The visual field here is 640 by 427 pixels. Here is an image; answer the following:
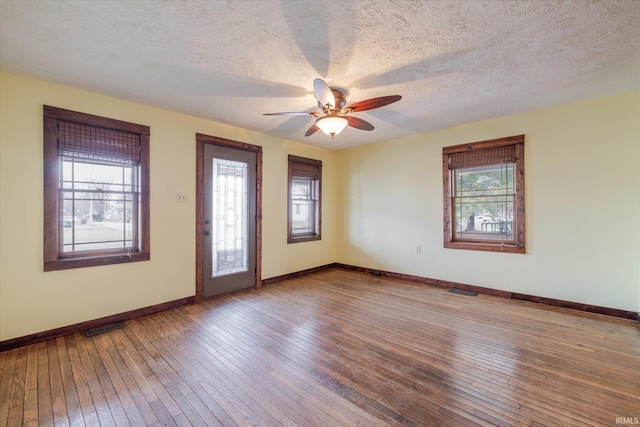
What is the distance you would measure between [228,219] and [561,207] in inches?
185

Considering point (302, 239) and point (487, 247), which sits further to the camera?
point (302, 239)

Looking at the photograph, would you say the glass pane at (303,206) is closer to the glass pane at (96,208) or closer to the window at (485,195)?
the window at (485,195)

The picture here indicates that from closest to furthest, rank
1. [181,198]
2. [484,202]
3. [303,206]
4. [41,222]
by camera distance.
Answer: [41,222]
[181,198]
[484,202]
[303,206]

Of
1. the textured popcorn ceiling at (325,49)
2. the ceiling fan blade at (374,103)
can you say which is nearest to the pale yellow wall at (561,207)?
the textured popcorn ceiling at (325,49)

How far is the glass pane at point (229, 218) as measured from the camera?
419 cm

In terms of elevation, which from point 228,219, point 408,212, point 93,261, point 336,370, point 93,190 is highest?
point 93,190

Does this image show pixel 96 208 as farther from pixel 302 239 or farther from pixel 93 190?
pixel 302 239

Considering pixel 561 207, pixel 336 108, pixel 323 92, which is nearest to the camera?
pixel 323 92

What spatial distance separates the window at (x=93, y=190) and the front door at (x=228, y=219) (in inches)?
32.2

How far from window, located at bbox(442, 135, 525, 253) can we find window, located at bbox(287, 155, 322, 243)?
2461 mm

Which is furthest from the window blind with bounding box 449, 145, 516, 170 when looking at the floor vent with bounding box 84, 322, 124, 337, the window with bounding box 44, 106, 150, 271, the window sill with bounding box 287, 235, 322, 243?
the floor vent with bounding box 84, 322, 124, 337

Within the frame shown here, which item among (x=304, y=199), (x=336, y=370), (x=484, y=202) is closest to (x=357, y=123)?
(x=336, y=370)

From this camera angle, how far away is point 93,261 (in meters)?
3.07

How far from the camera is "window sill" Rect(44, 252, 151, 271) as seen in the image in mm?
2836
